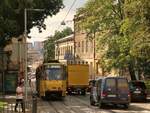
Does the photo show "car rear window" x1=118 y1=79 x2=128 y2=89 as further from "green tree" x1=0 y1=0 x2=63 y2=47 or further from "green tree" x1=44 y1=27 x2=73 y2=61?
"green tree" x1=44 y1=27 x2=73 y2=61

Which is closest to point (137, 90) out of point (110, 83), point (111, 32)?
point (110, 83)

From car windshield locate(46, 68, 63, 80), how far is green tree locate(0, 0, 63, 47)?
4.13m

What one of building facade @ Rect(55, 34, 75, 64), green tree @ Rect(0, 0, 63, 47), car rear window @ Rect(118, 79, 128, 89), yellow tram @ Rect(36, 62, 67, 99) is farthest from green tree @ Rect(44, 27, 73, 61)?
car rear window @ Rect(118, 79, 128, 89)

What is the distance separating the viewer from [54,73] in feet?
144

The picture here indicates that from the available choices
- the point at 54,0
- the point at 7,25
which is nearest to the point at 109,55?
the point at 54,0

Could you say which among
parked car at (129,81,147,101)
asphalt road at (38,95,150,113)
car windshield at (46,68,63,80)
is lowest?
asphalt road at (38,95,150,113)

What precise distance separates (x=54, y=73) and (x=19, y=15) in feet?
18.5

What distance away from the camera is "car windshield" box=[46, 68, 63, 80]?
4378 centimetres

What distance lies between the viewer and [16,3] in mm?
41688

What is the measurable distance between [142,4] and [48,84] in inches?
429

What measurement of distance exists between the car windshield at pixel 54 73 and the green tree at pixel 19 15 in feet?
13.5

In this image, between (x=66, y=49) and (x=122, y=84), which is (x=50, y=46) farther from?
(x=122, y=84)

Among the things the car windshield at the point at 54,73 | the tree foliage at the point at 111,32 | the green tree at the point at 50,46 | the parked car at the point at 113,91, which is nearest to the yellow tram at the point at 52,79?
the car windshield at the point at 54,73

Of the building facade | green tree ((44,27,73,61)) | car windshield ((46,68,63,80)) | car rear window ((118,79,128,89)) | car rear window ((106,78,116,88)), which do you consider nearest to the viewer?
car rear window ((106,78,116,88))
